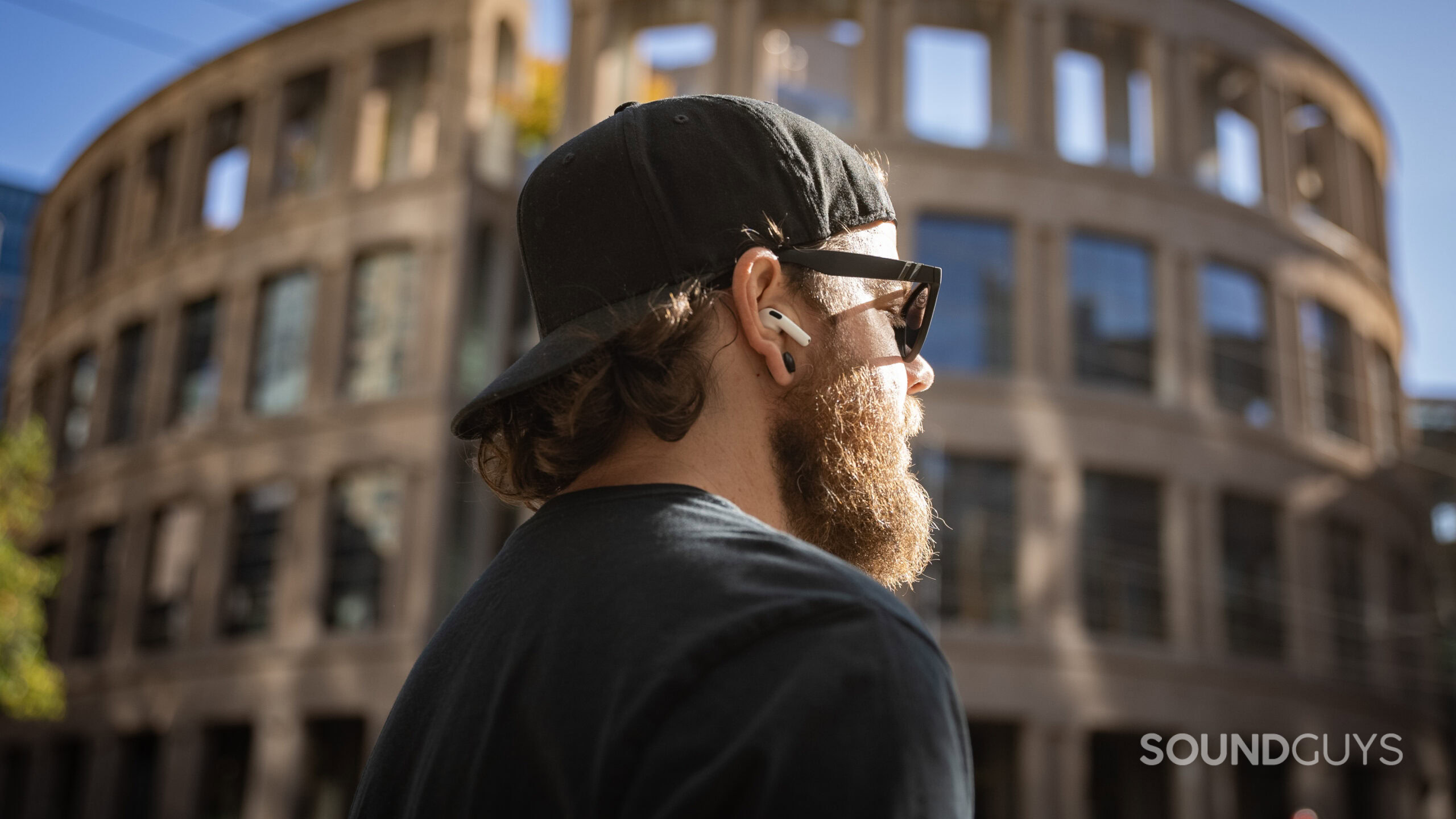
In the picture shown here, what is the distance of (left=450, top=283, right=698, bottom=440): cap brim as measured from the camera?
1.55 metres

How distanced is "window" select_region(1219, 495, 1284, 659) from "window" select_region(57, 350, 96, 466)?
26.5m

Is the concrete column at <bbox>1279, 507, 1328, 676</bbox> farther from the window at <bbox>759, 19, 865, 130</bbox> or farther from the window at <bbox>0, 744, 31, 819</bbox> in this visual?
the window at <bbox>0, 744, 31, 819</bbox>

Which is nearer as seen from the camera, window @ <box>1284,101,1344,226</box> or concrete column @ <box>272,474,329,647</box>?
concrete column @ <box>272,474,329,647</box>

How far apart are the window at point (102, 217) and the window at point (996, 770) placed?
84.9ft

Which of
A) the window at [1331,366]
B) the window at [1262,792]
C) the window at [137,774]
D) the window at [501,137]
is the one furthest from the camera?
the window at [501,137]

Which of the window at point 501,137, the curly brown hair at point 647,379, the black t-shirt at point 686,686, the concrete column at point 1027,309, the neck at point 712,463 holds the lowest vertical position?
the black t-shirt at point 686,686

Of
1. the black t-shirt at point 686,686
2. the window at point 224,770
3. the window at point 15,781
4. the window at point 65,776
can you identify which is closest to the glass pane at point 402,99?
the window at point 224,770

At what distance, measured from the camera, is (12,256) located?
4528 cm

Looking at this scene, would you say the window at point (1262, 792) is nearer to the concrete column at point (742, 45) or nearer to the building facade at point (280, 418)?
the building facade at point (280, 418)

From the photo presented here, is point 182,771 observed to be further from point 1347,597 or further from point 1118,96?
point 1347,597

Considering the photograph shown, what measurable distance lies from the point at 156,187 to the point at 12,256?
14.7 meters

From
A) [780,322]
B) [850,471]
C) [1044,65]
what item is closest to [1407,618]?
[1044,65]

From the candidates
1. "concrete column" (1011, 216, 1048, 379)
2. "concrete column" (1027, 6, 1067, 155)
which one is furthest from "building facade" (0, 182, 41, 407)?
"concrete column" (1011, 216, 1048, 379)

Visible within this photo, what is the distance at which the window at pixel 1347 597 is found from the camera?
88.1 feet
